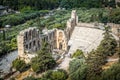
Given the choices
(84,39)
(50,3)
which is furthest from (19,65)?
(50,3)

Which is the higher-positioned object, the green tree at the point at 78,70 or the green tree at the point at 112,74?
the green tree at the point at 112,74

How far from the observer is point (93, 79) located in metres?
41.2

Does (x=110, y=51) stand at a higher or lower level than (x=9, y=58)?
higher

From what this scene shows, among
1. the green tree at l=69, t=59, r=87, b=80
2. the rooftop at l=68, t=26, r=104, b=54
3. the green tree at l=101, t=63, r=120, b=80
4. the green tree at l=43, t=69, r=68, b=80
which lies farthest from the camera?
the rooftop at l=68, t=26, r=104, b=54

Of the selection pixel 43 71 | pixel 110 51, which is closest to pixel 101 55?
pixel 110 51

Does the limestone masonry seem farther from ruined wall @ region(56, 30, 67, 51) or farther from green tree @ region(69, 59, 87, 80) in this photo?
green tree @ region(69, 59, 87, 80)

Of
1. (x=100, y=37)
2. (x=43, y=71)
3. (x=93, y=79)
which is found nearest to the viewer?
(x=93, y=79)

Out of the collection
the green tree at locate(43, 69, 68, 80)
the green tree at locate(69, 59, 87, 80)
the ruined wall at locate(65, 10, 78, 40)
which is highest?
the green tree at locate(69, 59, 87, 80)

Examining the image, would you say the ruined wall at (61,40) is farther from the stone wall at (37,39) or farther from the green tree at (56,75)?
the green tree at (56,75)

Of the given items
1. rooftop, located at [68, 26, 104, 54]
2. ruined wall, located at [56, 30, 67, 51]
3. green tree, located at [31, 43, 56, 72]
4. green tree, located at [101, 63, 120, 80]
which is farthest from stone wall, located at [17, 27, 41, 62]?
green tree, located at [101, 63, 120, 80]

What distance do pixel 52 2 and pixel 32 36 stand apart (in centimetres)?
5861

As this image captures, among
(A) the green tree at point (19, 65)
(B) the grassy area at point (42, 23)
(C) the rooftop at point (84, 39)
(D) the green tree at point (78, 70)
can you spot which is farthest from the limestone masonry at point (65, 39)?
(D) the green tree at point (78, 70)

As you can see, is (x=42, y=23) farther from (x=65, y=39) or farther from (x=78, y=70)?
(x=78, y=70)

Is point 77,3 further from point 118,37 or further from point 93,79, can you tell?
point 93,79
